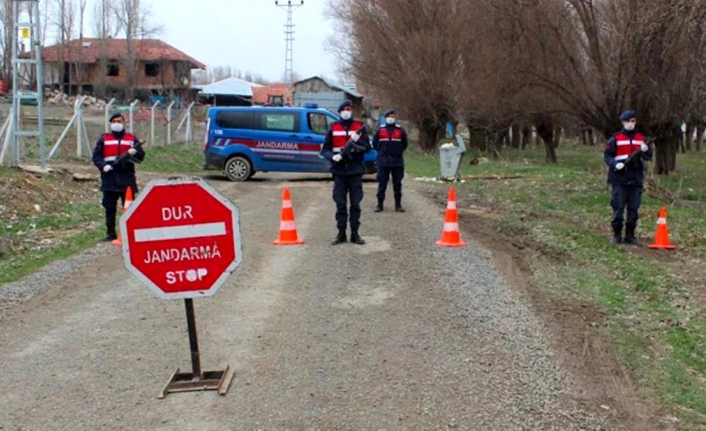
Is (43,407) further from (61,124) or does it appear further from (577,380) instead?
(61,124)

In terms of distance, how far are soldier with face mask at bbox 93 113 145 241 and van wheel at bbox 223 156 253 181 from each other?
967 cm

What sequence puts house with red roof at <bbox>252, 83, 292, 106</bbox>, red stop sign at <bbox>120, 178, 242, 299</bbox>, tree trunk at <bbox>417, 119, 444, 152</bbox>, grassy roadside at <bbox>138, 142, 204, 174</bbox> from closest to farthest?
1. red stop sign at <bbox>120, 178, 242, 299</bbox>
2. grassy roadside at <bbox>138, 142, 204, 174</bbox>
3. tree trunk at <bbox>417, 119, 444, 152</bbox>
4. house with red roof at <bbox>252, 83, 292, 106</bbox>

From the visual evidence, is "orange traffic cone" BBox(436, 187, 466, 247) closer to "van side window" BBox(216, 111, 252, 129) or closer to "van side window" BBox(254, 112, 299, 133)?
"van side window" BBox(254, 112, 299, 133)

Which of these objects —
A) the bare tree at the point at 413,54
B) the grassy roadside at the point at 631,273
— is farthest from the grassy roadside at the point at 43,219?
the bare tree at the point at 413,54

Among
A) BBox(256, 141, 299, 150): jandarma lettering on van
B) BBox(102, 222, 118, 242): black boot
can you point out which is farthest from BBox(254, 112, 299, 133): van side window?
BBox(102, 222, 118, 242): black boot

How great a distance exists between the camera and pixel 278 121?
67.2 ft

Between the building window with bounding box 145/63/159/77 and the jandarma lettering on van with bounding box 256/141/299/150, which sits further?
the building window with bounding box 145/63/159/77

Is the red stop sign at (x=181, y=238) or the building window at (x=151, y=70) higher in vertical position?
the building window at (x=151, y=70)

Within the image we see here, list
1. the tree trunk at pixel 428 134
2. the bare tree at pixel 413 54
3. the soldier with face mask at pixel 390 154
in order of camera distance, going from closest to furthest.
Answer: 1. the soldier with face mask at pixel 390 154
2. the bare tree at pixel 413 54
3. the tree trunk at pixel 428 134

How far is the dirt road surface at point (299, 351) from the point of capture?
470cm

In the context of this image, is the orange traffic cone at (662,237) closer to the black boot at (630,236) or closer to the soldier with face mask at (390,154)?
the black boot at (630,236)

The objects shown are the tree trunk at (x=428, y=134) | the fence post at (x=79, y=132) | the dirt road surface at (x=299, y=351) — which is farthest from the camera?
the tree trunk at (x=428, y=134)

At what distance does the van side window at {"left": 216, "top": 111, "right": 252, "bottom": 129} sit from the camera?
20.6 m

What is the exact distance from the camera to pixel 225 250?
5.11 metres
